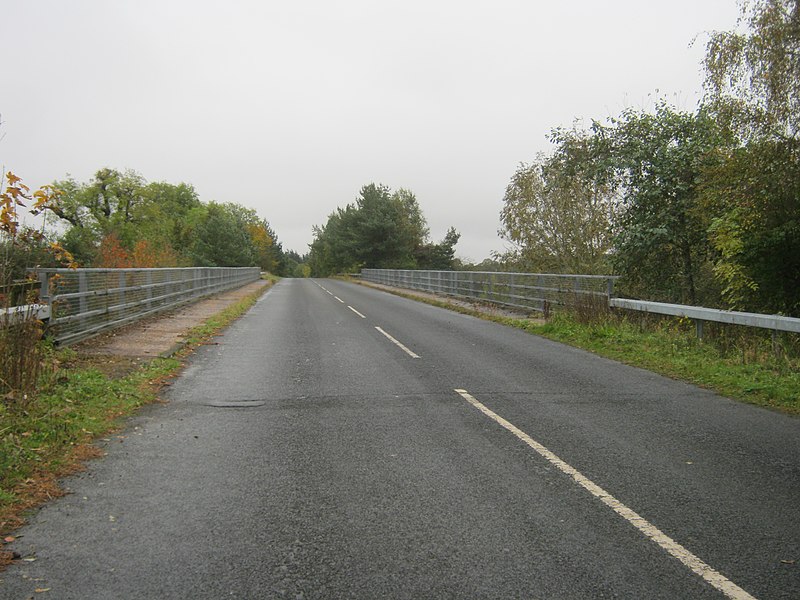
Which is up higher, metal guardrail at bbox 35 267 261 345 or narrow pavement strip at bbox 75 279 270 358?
metal guardrail at bbox 35 267 261 345

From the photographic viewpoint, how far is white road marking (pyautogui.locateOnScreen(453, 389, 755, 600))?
3.04 metres

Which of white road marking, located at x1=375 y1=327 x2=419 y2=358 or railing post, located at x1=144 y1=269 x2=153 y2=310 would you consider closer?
white road marking, located at x1=375 y1=327 x2=419 y2=358

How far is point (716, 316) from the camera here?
10344mm

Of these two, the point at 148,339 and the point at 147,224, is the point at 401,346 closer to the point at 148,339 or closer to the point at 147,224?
the point at 148,339

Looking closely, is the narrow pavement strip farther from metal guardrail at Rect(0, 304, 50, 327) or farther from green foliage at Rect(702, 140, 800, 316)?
green foliage at Rect(702, 140, 800, 316)

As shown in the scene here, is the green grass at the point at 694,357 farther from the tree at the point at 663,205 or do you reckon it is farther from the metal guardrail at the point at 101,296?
the metal guardrail at the point at 101,296

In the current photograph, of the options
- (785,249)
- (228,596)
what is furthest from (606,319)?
(228,596)

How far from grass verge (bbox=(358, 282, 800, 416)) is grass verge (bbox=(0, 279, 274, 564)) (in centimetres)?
743

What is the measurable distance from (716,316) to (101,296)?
11.4 metres

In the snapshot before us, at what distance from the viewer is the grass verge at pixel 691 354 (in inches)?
304

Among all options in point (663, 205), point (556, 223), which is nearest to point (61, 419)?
point (663, 205)

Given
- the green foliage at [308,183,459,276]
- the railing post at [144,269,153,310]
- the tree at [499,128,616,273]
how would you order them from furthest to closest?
the green foliage at [308,183,459,276] → the tree at [499,128,616,273] → the railing post at [144,269,153,310]

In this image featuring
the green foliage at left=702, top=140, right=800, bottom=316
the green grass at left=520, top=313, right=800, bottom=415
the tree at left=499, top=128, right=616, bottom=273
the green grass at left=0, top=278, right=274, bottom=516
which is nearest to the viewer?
the green grass at left=0, top=278, right=274, bottom=516

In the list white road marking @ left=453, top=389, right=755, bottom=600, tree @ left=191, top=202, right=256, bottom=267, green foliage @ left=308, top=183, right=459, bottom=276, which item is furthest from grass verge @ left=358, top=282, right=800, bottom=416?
tree @ left=191, top=202, right=256, bottom=267
